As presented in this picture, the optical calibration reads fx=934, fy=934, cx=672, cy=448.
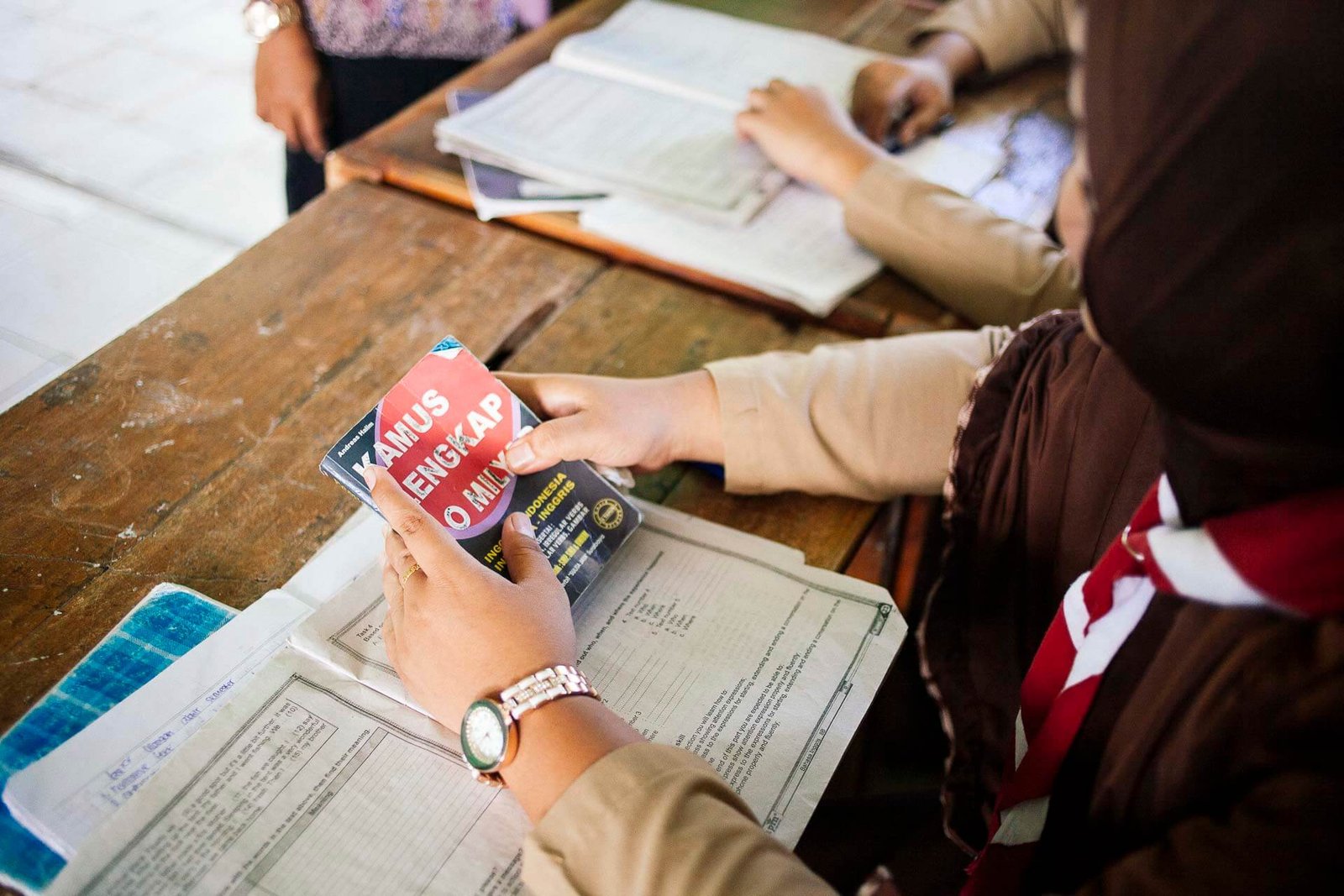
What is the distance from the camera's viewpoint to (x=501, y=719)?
63 cm

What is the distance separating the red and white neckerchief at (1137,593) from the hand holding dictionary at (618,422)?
1.18 feet

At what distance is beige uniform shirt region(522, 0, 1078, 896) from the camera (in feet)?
1.88

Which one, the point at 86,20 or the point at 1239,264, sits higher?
the point at 1239,264

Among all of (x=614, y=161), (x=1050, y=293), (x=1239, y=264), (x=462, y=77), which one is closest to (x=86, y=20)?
(x=462, y=77)

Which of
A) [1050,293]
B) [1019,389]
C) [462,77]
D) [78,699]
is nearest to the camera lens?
[78,699]

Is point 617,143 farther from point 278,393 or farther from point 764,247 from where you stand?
point 278,393

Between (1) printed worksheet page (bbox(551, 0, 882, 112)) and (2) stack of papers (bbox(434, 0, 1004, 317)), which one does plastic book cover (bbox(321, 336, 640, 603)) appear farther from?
(1) printed worksheet page (bbox(551, 0, 882, 112))

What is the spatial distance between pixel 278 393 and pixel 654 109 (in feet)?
2.39

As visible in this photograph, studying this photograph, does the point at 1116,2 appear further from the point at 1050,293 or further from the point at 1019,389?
the point at 1050,293

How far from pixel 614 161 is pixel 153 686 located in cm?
86

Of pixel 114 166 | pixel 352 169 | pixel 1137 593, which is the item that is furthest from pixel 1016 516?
pixel 114 166

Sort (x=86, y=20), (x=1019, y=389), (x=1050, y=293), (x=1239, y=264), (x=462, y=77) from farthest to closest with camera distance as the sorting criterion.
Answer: (x=86, y=20) → (x=462, y=77) → (x=1050, y=293) → (x=1019, y=389) → (x=1239, y=264)

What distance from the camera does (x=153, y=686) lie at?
696 millimetres

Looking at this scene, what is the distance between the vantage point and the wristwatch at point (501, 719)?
63 centimetres
